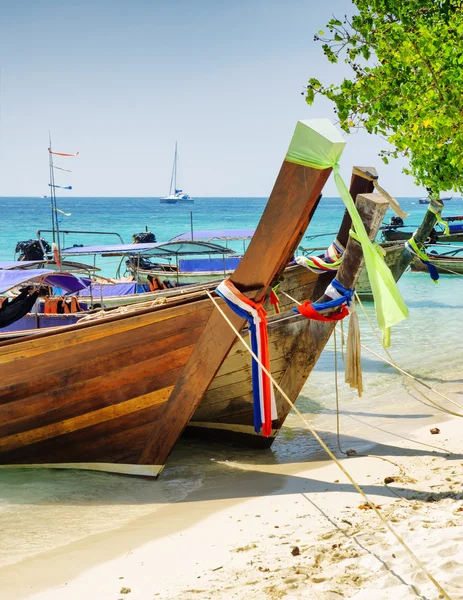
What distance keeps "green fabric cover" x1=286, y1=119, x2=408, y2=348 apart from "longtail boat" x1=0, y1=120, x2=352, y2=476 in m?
0.33

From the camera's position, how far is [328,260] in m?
7.02

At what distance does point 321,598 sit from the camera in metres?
3.32

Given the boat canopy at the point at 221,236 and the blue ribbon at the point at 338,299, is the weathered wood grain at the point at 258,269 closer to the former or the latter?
the blue ribbon at the point at 338,299

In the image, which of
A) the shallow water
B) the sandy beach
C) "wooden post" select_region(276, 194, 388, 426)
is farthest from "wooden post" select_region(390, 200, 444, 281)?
"wooden post" select_region(276, 194, 388, 426)

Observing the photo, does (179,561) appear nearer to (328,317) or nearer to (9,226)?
(328,317)

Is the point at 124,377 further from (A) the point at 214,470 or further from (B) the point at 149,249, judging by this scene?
(B) the point at 149,249

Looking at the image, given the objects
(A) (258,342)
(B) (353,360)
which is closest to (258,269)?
(A) (258,342)

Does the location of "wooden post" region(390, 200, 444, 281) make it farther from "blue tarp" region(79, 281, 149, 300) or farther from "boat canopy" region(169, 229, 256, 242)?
"boat canopy" region(169, 229, 256, 242)

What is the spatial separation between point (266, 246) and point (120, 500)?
2.30 meters

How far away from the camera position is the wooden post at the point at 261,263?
4.64 m

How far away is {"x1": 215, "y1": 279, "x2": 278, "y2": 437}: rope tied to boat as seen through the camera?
199 inches

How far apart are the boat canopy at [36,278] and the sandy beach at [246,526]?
15.9 ft

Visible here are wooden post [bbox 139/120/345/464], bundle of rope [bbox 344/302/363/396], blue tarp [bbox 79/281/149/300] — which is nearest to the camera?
wooden post [bbox 139/120/345/464]

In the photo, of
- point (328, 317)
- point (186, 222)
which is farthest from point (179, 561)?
point (186, 222)
